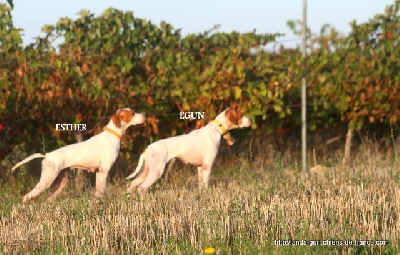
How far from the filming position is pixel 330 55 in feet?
52.4

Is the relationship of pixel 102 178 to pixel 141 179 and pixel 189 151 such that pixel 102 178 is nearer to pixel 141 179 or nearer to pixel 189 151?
pixel 141 179

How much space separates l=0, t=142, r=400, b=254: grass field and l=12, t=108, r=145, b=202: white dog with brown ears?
262 mm

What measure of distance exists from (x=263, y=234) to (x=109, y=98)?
5.95 metres

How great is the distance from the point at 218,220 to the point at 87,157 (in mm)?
3217

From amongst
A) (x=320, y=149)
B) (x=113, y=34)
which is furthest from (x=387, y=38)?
(x=113, y=34)

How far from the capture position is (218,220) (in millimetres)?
7629

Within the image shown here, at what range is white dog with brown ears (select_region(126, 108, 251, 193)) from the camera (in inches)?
421

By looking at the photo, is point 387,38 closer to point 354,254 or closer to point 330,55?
point 330,55
